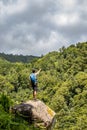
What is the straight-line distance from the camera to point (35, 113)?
26797 mm

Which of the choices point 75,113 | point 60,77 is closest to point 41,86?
point 60,77

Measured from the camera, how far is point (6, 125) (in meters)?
17.7

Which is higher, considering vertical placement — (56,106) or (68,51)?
(68,51)

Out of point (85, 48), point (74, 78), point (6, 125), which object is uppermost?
point (85, 48)

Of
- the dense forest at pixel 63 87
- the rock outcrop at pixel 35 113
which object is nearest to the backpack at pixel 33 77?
the rock outcrop at pixel 35 113

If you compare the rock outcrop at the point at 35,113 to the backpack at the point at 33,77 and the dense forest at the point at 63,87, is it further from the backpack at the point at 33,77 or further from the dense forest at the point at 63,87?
the dense forest at the point at 63,87

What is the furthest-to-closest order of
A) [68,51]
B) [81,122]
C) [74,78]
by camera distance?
1. [68,51]
2. [74,78]
3. [81,122]

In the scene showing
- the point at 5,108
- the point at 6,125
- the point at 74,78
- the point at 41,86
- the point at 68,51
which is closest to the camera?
the point at 6,125

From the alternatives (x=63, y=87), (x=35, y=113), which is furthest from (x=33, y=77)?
(x=63, y=87)

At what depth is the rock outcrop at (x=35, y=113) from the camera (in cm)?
2642

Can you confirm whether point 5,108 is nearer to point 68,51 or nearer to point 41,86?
point 41,86

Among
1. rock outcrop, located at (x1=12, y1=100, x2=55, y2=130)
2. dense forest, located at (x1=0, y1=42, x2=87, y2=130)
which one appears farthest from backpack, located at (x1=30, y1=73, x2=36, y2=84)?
dense forest, located at (x1=0, y1=42, x2=87, y2=130)

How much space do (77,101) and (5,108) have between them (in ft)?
437

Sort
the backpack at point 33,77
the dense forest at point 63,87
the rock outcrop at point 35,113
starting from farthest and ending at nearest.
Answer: the dense forest at point 63,87, the backpack at point 33,77, the rock outcrop at point 35,113
